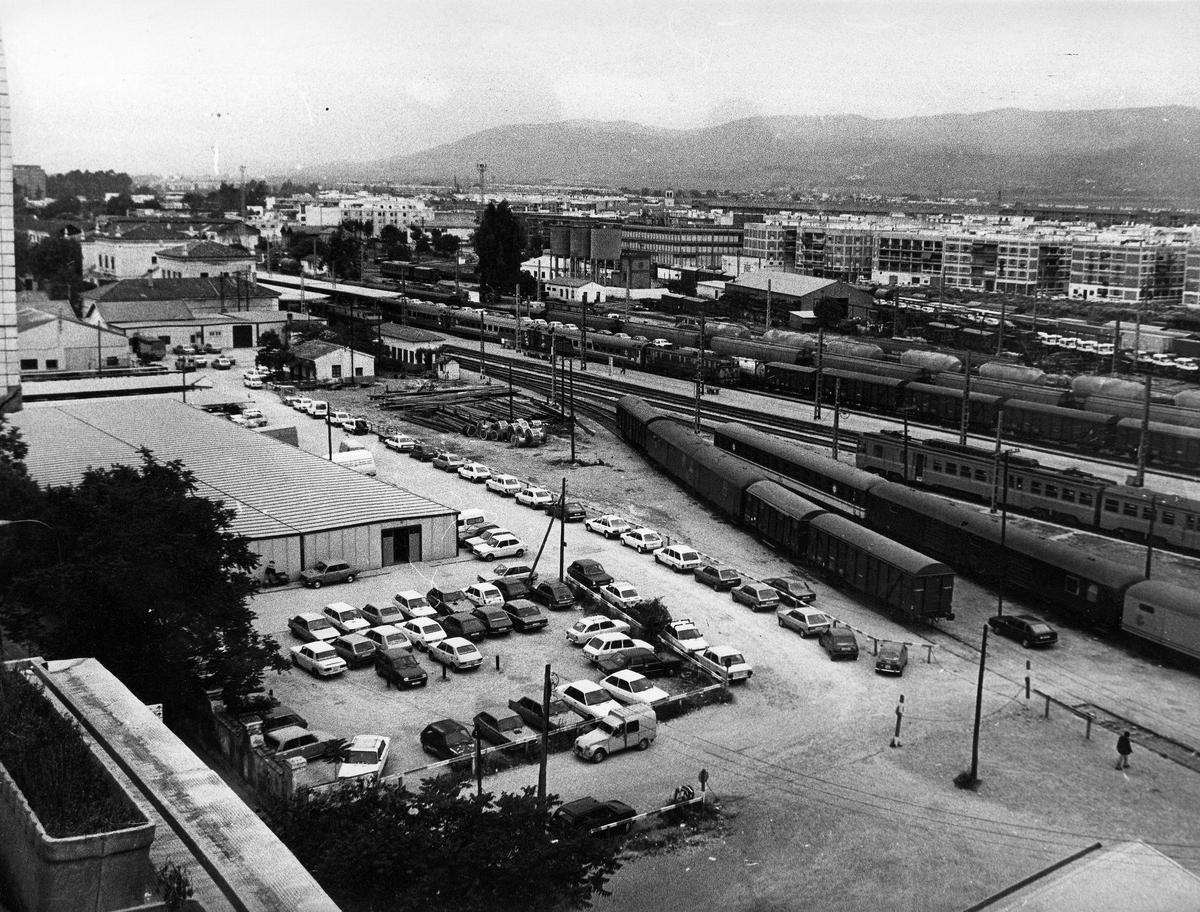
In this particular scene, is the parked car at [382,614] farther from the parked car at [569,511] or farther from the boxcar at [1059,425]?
the boxcar at [1059,425]

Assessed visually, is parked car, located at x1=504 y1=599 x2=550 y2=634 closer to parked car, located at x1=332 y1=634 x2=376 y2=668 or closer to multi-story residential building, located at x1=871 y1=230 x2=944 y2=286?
parked car, located at x1=332 y1=634 x2=376 y2=668

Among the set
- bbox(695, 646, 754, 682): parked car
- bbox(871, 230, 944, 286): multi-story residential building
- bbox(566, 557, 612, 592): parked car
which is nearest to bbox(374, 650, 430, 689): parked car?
bbox(695, 646, 754, 682): parked car

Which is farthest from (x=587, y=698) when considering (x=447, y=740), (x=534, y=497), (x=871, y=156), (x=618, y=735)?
(x=871, y=156)

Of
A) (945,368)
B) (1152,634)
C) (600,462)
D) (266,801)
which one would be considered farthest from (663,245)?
(266,801)

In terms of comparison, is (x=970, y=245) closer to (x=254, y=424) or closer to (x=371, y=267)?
(x=371, y=267)

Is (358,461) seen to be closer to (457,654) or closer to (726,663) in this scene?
(457,654)

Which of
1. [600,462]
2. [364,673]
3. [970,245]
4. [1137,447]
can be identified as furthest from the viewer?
[970,245]
